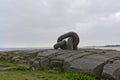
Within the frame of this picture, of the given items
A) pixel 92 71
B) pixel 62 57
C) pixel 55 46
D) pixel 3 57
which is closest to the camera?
pixel 92 71

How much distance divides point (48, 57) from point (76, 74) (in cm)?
404

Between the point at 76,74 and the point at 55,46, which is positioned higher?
the point at 55,46

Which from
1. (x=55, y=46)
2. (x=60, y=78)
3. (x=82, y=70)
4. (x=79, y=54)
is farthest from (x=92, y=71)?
(x=55, y=46)

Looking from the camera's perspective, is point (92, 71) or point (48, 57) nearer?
point (92, 71)

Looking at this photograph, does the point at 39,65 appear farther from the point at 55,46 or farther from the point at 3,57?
the point at 3,57

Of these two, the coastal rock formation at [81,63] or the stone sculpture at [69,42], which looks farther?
the stone sculpture at [69,42]

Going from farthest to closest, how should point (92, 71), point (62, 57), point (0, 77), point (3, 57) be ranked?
point (3, 57) < point (62, 57) < point (92, 71) < point (0, 77)

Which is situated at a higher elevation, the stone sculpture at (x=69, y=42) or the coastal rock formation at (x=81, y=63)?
the stone sculpture at (x=69, y=42)

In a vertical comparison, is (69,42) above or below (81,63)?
A: above

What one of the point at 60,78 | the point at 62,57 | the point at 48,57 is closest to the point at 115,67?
the point at 60,78

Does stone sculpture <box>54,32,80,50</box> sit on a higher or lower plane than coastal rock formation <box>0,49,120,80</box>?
higher

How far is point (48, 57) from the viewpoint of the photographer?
15047mm

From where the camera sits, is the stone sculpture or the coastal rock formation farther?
the stone sculpture

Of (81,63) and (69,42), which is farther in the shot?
(69,42)
